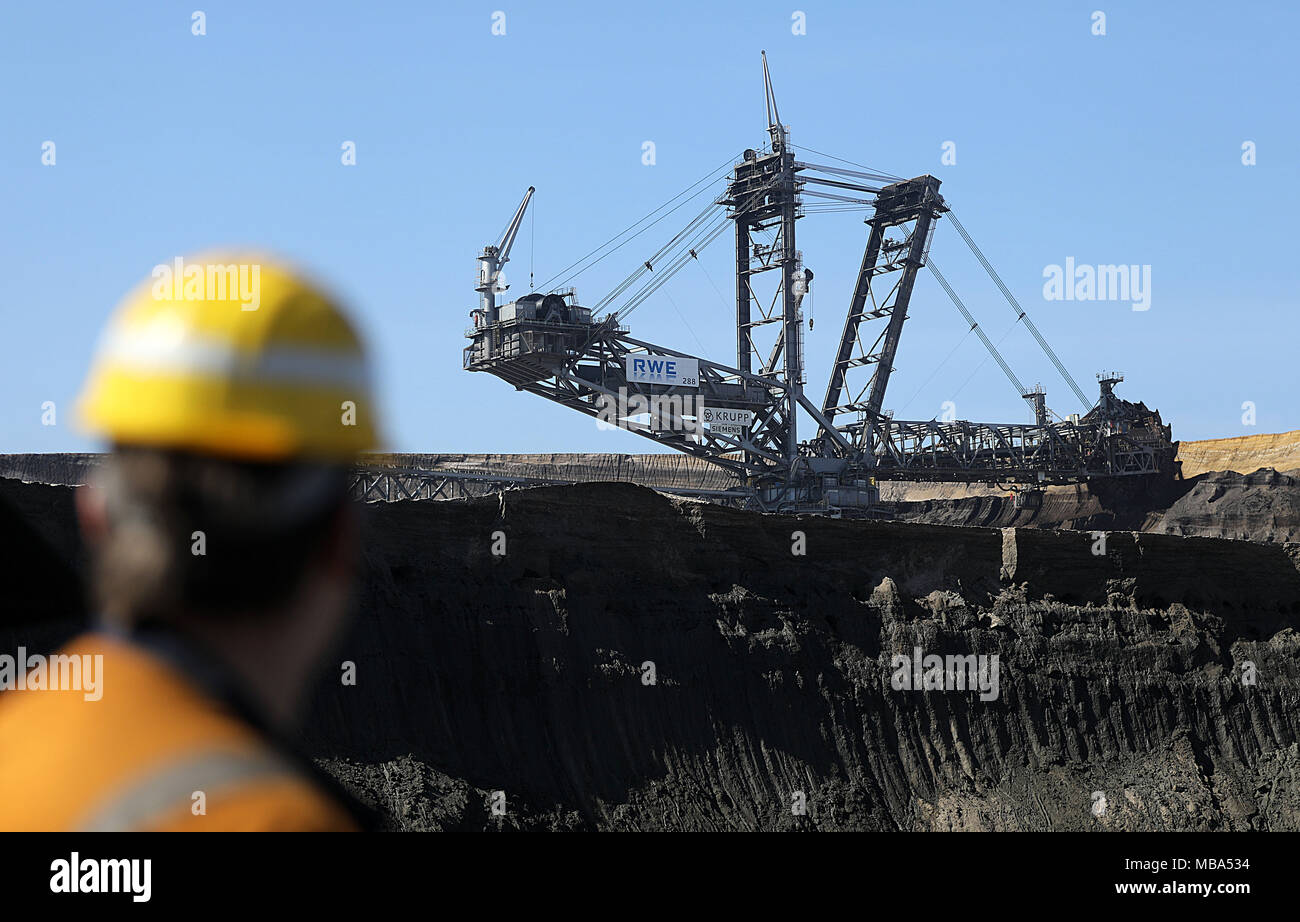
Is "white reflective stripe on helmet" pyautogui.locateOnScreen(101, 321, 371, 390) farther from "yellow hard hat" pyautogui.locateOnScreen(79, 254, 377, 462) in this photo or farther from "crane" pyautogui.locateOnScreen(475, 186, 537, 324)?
"crane" pyautogui.locateOnScreen(475, 186, 537, 324)

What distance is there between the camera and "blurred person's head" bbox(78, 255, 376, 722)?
4.61 ft

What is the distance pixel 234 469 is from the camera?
4.63ft

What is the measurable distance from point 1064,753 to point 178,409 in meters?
27.3

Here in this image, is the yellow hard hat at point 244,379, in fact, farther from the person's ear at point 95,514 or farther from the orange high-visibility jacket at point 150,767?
the orange high-visibility jacket at point 150,767

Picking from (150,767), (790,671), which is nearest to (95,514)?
(150,767)

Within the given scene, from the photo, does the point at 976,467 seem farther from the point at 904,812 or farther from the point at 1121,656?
the point at 904,812

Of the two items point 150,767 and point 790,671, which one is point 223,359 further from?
point 790,671

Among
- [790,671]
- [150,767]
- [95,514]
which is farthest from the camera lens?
[790,671]

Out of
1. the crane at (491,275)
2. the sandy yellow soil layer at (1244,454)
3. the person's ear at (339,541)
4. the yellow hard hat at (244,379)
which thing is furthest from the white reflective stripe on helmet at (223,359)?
the sandy yellow soil layer at (1244,454)

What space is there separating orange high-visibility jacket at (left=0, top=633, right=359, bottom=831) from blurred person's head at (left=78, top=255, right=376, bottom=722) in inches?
3.1

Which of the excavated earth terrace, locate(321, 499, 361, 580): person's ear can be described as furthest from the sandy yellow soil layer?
locate(321, 499, 361, 580): person's ear

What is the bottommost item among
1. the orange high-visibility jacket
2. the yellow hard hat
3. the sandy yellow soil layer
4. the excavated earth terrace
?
the excavated earth terrace

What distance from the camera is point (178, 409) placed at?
1.41 meters

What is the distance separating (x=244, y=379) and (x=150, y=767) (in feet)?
1.33
